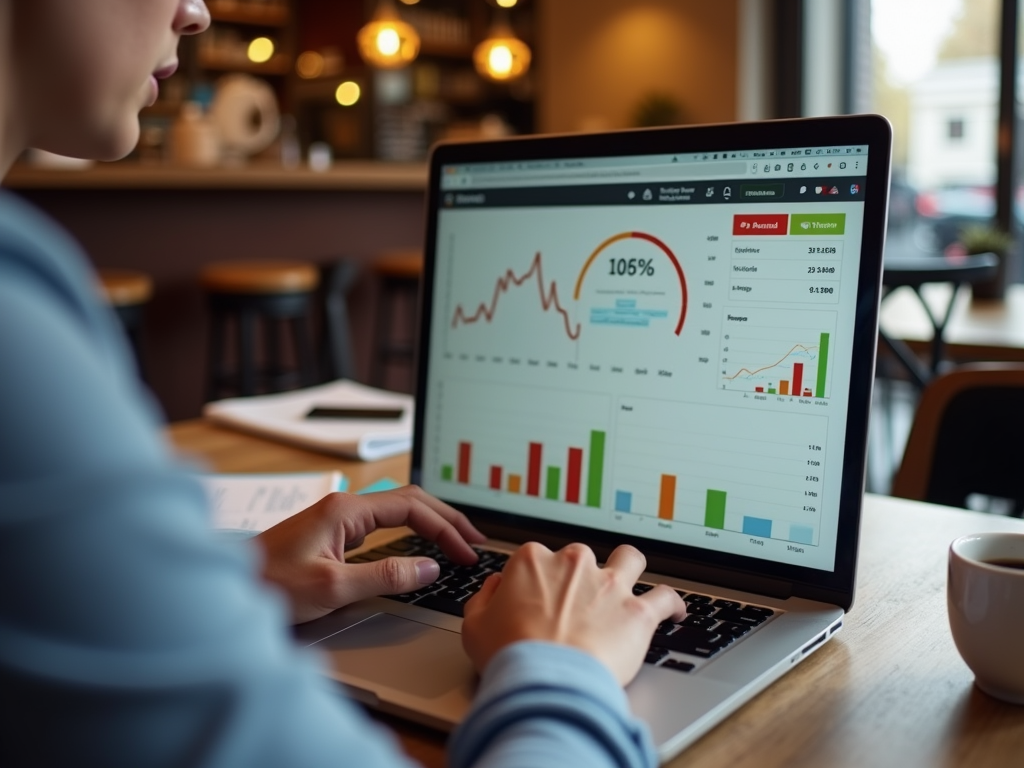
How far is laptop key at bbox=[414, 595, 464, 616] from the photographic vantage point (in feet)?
2.52

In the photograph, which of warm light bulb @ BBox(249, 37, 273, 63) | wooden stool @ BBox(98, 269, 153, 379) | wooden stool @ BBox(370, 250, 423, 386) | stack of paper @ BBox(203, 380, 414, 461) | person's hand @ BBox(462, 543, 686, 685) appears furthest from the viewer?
warm light bulb @ BBox(249, 37, 273, 63)

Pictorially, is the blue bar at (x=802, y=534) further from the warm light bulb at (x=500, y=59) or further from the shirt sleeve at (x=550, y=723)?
the warm light bulb at (x=500, y=59)

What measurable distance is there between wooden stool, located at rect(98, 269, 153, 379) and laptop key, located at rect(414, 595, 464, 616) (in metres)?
2.53

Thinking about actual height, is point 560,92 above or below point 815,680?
above

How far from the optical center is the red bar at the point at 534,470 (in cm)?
92

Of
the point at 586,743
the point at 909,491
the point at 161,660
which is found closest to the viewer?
the point at 161,660

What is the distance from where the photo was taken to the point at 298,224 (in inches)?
166

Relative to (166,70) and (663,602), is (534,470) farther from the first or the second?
(166,70)

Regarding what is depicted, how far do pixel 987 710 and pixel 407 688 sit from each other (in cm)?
37

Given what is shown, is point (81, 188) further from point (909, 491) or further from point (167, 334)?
point (909, 491)

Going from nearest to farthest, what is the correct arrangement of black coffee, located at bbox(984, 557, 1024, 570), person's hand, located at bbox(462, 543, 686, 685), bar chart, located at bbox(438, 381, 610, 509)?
person's hand, located at bbox(462, 543, 686, 685)
black coffee, located at bbox(984, 557, 1024, 570)
bar chart, located at bbox(438, 381, 610, 509)

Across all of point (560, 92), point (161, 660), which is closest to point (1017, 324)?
point (161, 660)

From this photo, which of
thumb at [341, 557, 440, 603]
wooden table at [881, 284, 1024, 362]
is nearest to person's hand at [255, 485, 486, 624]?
thumb at [341, 557, 440, 603]

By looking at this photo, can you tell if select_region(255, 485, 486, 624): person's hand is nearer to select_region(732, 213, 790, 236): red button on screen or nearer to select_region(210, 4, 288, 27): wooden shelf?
select_region(732, 213, 790, 236): red button on screen
